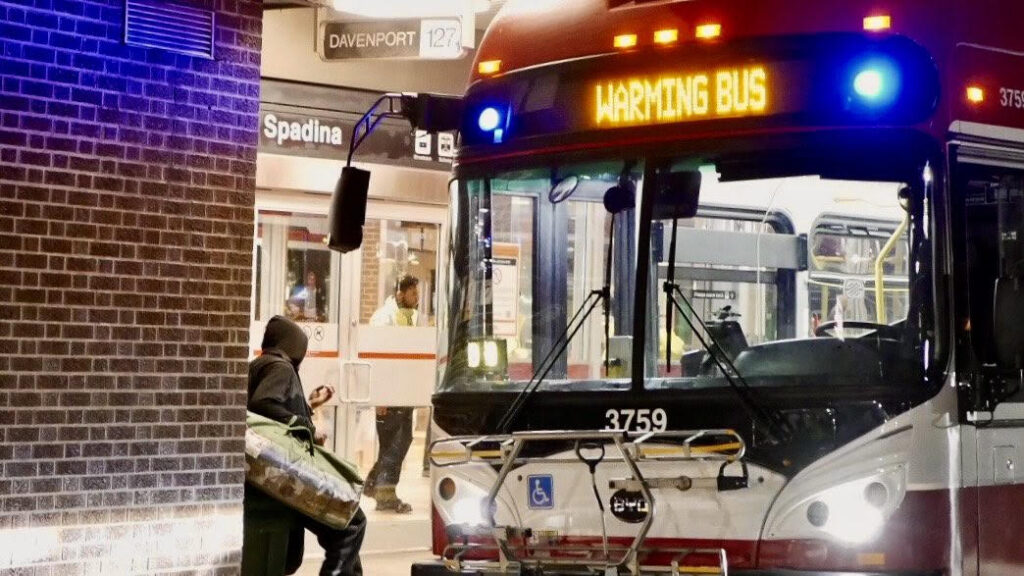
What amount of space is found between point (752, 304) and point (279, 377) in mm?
3512

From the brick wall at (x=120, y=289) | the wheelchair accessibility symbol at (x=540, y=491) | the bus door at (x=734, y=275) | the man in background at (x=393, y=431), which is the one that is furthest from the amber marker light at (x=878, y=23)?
the man in background at (x=393, y=431)

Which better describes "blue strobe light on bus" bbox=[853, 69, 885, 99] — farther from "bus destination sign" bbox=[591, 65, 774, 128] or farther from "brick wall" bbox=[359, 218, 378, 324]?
"brick wall" bbox=[359, 218, 378, 324]

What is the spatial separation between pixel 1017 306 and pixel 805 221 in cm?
103

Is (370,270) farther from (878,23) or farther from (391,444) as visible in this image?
(878,23)

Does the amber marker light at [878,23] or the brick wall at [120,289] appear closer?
the amber marker light at [878,23]

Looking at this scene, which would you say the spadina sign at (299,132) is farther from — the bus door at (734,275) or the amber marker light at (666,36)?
the bus door at (734,275)

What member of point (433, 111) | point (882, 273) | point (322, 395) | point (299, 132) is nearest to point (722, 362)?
point (882, 273)

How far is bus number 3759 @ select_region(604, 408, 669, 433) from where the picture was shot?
287 inches

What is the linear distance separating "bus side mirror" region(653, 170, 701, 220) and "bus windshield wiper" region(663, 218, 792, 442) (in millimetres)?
48

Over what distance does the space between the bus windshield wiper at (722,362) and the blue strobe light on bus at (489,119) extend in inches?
40.2

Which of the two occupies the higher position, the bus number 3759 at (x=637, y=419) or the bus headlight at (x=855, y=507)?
the bus number 3759 at (x=637, y=419)

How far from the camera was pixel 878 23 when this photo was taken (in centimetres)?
712

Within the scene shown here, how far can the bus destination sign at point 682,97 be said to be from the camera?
7293mm

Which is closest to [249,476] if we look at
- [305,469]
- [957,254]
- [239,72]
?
[305,469]
